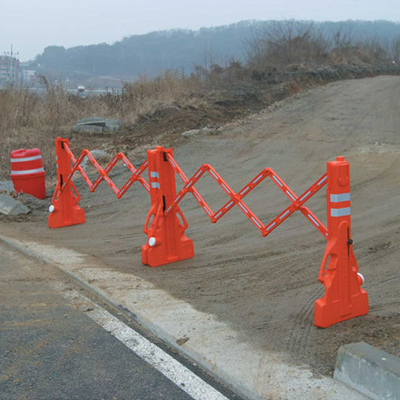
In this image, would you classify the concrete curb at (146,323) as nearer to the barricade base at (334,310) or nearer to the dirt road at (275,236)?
the dirt road at (275,236)

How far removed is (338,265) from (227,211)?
2993mm

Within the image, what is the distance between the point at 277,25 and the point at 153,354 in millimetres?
41859

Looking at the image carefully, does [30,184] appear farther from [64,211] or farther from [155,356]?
[155,356]

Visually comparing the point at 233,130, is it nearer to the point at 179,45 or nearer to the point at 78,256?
the point at 78,256

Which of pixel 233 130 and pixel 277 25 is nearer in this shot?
pixel 233 130

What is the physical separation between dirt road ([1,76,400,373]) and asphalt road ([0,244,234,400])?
1.02m

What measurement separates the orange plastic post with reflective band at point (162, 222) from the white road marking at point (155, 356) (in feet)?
4.74

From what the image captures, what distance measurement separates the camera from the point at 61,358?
186 inches

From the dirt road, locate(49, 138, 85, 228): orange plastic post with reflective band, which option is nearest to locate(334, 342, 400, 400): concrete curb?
the dirt road

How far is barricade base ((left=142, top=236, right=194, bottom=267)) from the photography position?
7281 millimetres

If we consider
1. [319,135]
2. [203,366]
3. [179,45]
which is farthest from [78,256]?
[179,45]

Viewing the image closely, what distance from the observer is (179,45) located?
107m

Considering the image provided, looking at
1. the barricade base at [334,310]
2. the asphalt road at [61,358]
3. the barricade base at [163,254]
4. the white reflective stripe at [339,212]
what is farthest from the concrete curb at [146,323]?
the white reflective stripe at [339,212]

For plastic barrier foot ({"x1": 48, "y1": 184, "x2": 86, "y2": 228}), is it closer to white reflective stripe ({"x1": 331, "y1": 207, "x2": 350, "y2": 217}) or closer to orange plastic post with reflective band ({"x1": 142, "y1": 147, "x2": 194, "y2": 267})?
orange plastic post with reflective band ({"x1": 142, "y1": 147, "x2": 194, "y2": 267})
